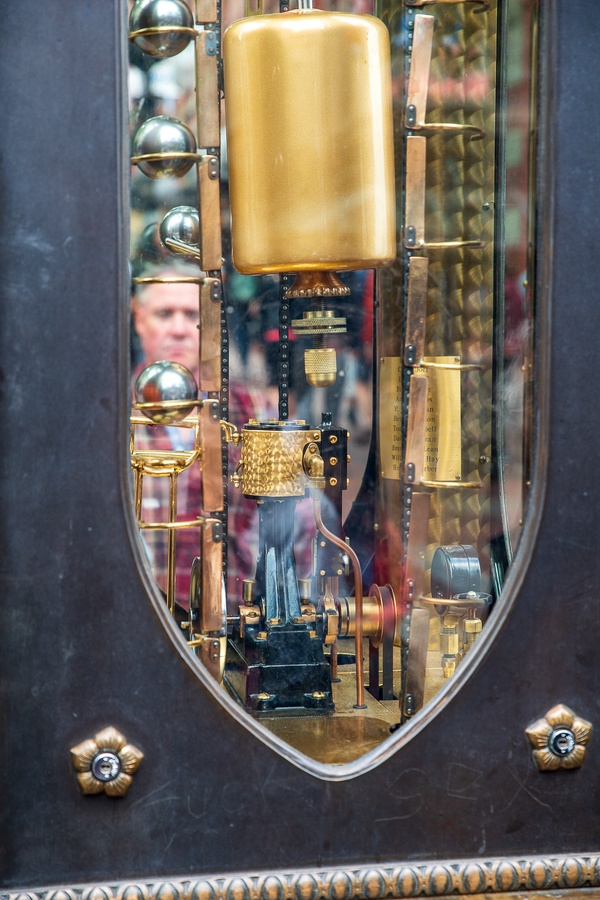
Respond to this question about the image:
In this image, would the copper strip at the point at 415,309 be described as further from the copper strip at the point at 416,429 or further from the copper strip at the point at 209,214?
the copper strip at the point at 209,214

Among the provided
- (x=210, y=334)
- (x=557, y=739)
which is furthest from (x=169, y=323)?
(x=557, y=739)

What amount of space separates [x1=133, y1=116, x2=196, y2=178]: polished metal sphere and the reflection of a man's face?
13 centimetres

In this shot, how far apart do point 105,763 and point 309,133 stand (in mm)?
792

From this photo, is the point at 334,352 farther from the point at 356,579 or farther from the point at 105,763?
the point at 105,763

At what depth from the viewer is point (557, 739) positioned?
1443mm

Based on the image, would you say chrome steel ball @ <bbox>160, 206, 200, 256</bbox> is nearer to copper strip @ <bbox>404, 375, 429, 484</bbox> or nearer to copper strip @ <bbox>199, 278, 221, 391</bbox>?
copper strip @ <bbox>199, 278, 221, 391</bbox>

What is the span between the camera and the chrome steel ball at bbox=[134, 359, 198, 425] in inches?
55.4

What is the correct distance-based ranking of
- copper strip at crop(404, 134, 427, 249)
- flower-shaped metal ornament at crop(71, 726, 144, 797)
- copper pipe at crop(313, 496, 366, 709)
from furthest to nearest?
1. copper pipe at crop(313, 496, 366, 709)
2. copper strip at crop(404, 134, 427, 249)
3. flower-shaped metal ornament at crop(71, 726, 144, 797)

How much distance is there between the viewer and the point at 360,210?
1.55 metres

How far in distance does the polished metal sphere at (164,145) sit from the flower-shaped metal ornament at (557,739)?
2.55ft

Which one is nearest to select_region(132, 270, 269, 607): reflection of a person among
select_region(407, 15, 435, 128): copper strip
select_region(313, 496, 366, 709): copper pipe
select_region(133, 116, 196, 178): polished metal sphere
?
select_region(133, 116, 196, 178): polished metal sphere

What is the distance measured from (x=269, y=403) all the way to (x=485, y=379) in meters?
0.31

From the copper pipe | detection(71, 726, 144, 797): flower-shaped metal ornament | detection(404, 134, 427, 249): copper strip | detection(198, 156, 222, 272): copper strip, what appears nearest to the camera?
detection(71, 726, 144, 797): flower-shaped metal ornament

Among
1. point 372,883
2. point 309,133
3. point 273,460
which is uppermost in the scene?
point 309,133
